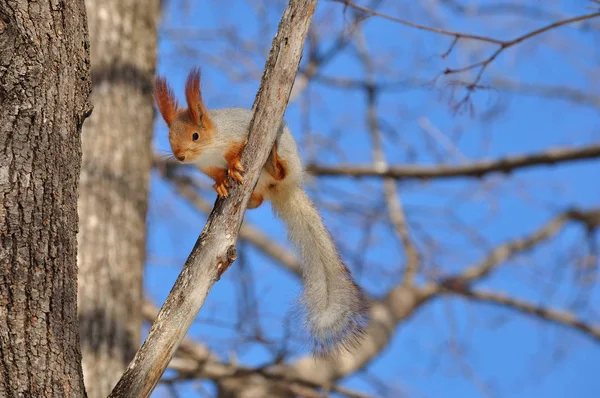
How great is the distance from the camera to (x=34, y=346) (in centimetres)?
154

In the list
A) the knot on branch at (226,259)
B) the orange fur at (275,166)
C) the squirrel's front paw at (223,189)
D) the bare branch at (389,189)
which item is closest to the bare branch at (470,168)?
the bare branch at (389,189)

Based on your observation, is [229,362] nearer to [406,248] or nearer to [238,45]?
[406,248]

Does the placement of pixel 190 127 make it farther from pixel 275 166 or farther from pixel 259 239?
pixel 259 239

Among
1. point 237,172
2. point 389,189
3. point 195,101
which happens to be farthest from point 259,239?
point 237,172

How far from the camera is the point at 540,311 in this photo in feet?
17.8

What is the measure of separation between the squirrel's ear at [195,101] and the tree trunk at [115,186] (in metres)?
0.91

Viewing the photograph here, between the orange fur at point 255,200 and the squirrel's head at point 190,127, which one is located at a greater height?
the squirrel's head at point 190,127

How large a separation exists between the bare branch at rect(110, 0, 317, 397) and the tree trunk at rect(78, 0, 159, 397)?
1.08m

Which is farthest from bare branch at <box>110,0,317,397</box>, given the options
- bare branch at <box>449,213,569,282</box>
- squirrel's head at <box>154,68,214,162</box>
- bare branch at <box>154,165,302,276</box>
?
bare branch at <box>449,213,569,282</box>

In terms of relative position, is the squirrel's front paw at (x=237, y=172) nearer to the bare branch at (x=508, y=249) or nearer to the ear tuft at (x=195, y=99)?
the ear tuft at (x=195, y=99)

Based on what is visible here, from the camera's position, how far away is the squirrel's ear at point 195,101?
85.7 inches

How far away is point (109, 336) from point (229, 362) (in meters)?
0.98

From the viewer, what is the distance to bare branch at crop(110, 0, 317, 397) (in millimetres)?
1675

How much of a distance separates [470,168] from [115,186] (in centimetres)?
255
